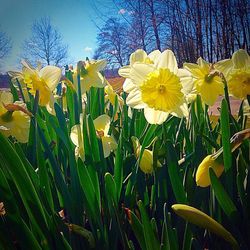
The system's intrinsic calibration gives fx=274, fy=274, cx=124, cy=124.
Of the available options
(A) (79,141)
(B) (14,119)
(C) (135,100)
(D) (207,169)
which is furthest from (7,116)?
(D) (207,169)

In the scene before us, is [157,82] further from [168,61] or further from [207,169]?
[207,169]

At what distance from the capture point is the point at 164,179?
0.57m

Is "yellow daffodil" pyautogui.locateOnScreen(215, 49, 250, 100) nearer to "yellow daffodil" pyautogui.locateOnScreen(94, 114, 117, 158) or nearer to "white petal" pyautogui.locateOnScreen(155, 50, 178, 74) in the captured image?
"white petal" pyautogui.locateOnScreen(155, 50, 178, 74)

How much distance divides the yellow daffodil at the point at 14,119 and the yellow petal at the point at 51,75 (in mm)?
127

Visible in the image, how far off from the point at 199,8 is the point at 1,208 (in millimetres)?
7533

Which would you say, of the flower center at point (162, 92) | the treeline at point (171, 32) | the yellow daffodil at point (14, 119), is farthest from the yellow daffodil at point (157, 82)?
the treeline at point (171, 32)

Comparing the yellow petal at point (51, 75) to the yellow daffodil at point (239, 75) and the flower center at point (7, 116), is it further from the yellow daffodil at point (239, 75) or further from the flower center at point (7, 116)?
the yellow daffodil at point (239, 75)

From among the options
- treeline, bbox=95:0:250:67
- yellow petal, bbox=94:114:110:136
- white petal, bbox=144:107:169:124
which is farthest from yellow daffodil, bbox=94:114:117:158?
treeline, bbox=95:0:250:67

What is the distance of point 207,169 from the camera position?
476 mm

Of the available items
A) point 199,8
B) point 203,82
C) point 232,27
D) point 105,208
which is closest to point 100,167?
point 105,208

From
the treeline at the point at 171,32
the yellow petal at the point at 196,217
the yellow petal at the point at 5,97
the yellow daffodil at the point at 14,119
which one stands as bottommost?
the yellow petal at the point at 196,217

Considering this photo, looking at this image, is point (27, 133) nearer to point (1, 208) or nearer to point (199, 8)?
point (1, 208)

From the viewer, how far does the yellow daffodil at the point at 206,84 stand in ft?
2.28

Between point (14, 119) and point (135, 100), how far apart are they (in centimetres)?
28
